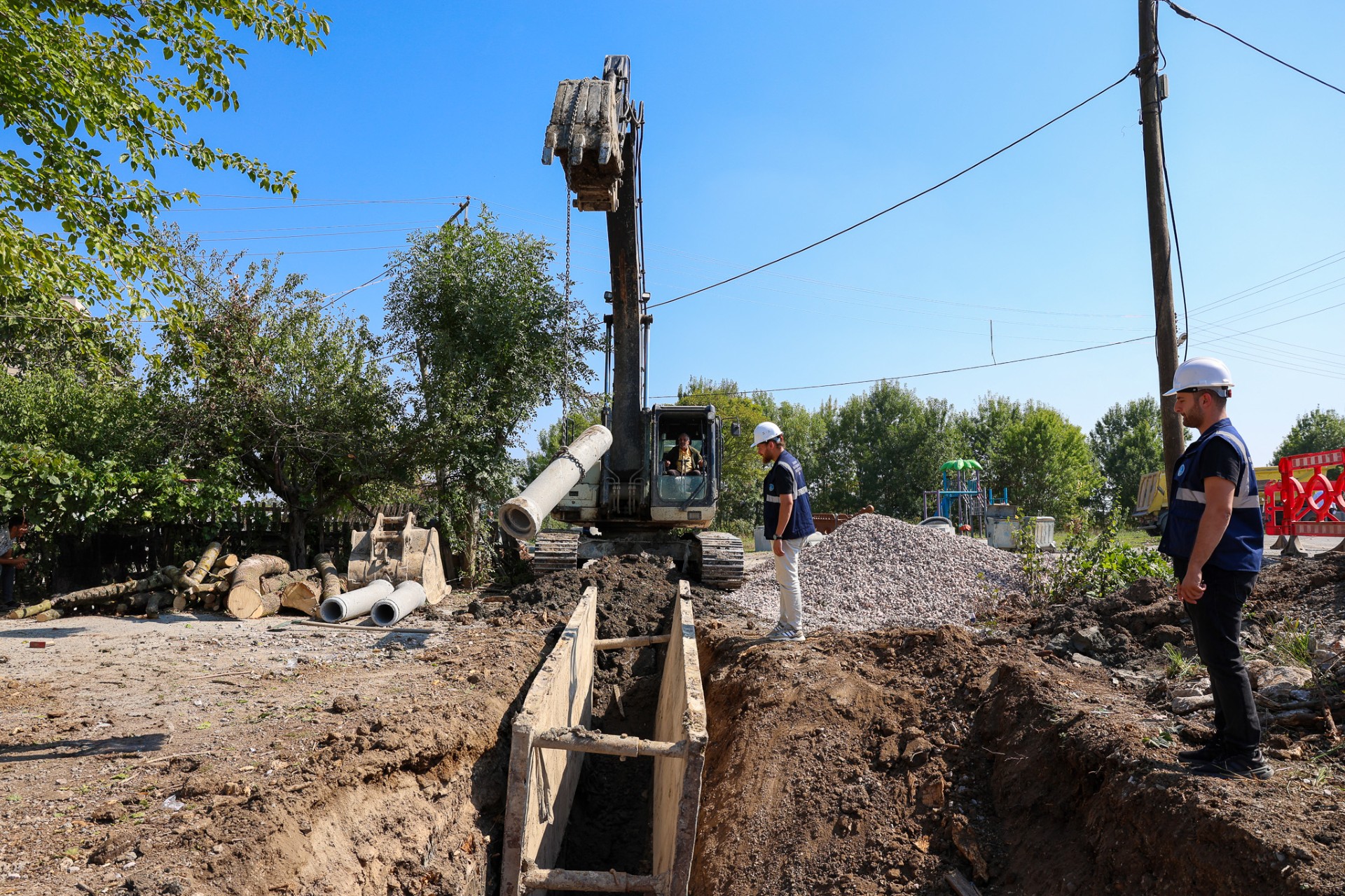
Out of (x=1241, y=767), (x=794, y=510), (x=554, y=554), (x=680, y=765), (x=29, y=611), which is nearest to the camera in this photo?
(x=1241, y=767)

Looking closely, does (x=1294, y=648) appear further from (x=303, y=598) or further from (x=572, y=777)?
(x=303, y=598)

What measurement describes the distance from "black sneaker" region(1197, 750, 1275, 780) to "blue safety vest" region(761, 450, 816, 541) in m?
3.62

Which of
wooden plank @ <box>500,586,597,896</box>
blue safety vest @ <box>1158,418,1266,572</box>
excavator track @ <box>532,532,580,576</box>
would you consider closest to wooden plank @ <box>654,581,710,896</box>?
wooden plank @ <box>500,586,597,896</box>

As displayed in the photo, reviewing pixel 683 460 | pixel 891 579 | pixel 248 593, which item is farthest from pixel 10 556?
pixel 891 579

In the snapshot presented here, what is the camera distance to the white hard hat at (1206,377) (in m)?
3.55

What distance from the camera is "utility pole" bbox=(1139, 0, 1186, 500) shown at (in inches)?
320

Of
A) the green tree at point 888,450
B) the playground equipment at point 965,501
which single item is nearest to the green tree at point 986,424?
the green tree at point 888,450

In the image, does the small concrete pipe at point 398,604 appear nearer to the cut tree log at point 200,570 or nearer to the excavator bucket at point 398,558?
the excavator bucket at point 398,558

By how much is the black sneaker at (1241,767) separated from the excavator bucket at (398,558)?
32.0ft

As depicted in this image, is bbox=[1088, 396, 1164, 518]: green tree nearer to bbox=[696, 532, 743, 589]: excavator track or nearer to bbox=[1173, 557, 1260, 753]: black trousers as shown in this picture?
bbox=[696, 532, 743, 589]: excavator track

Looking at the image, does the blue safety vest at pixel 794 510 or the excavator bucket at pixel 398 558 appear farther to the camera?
the excavator bucket at pixel 398 558

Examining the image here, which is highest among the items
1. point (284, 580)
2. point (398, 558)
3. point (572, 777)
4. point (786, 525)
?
point (786, 525)

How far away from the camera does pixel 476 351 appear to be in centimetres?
1477

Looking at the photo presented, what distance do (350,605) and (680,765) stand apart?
701 centimetres
